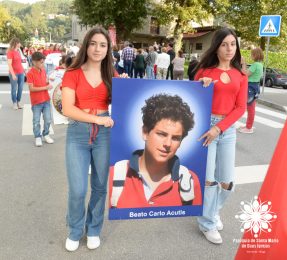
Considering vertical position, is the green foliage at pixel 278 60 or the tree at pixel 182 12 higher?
the tree at pixel 182 12

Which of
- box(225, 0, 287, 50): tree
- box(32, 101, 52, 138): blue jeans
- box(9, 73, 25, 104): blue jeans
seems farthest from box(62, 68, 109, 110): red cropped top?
box(225, 0, 287, 50): tree

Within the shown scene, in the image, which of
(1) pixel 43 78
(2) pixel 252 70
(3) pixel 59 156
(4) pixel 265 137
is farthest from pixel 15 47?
(4) pixel 265 137

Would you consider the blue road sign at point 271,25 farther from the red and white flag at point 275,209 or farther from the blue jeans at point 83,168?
the red and white flag at point 275,209

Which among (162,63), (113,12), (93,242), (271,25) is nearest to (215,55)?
(93,242)

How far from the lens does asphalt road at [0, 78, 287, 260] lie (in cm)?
307

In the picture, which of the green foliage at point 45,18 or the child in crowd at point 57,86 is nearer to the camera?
the child in crowd at point 57,86

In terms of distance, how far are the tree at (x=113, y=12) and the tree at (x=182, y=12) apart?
2.07 meters

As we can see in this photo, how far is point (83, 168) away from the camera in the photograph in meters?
2.88

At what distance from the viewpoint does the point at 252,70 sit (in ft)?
25.3

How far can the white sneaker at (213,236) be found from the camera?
10.7 feet

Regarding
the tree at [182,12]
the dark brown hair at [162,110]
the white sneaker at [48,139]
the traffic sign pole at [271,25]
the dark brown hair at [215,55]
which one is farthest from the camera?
the tree at [182,12]

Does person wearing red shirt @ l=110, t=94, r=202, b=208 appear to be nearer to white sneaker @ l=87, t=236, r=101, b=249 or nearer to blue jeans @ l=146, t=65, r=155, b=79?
white sneaker @ l=87, t=236, r=101, b=249

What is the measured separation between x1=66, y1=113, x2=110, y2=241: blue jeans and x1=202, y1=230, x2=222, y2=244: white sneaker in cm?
101

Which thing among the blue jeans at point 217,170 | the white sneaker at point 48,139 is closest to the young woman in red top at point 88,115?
the blue jeans at point 217,170
